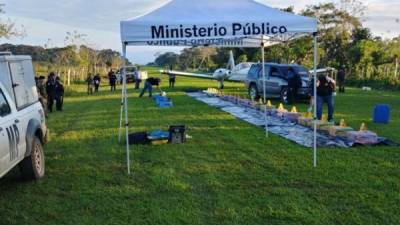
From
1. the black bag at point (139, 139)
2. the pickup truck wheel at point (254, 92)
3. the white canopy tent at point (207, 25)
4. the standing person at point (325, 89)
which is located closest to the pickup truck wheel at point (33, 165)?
the white canopy tent at point (207, 25)

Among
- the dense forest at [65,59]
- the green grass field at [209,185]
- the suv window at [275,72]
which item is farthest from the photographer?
the dense forest at [65,59]

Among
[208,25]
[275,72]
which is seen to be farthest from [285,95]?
[208,25]

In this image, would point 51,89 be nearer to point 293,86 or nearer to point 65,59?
point 293,86

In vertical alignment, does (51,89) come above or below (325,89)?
below

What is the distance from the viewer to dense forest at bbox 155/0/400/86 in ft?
138

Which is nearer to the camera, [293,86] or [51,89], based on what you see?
[51,89]

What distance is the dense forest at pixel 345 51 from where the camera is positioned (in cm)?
4219

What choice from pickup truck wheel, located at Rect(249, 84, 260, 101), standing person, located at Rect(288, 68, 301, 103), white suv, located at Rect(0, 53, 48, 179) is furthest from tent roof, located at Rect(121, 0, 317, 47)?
pickup truck wheel, located at Rect(249, 84, 260, 101)

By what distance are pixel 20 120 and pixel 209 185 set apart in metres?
3.09

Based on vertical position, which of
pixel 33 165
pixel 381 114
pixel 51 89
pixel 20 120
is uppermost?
pixel 20 120

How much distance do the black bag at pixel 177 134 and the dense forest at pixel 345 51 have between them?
92.2 ft

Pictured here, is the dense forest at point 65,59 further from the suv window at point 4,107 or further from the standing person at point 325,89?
the suv window at point 4,107

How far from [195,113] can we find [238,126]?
391 cm

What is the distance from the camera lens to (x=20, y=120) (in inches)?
264
